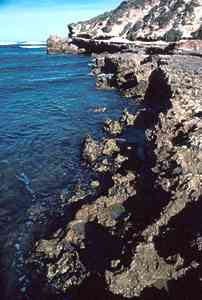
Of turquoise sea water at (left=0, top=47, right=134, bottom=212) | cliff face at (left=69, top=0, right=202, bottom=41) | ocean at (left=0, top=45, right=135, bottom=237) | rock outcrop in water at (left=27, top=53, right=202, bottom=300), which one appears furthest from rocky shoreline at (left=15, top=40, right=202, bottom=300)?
cliff face at (left=69, top=0, right=202, bottom=41)

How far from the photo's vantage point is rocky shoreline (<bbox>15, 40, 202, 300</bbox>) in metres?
13.0

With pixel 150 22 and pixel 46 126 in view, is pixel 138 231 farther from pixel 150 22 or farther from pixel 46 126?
pixel 150 22

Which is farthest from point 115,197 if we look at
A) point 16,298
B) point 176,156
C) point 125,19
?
point 125,19

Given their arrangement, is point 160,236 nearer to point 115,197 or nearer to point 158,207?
point 158,207

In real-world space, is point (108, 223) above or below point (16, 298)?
above

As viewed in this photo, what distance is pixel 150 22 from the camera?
11469 centimetres

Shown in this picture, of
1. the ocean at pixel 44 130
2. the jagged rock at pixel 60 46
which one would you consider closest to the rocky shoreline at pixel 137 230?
the ocean at pixel 44 130

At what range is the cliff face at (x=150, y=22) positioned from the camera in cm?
10200

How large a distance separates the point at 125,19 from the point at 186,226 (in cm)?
11774

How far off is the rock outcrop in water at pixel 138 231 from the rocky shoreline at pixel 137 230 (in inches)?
1.1

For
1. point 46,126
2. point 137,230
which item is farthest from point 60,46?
point 137,230

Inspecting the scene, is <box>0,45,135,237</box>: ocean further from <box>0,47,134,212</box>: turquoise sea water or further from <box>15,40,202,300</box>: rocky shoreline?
<box>15,40,202,300</box>: rocky shoreline

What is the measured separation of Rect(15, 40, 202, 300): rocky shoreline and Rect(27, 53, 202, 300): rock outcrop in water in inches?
1.1

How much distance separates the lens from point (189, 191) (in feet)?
50.4
